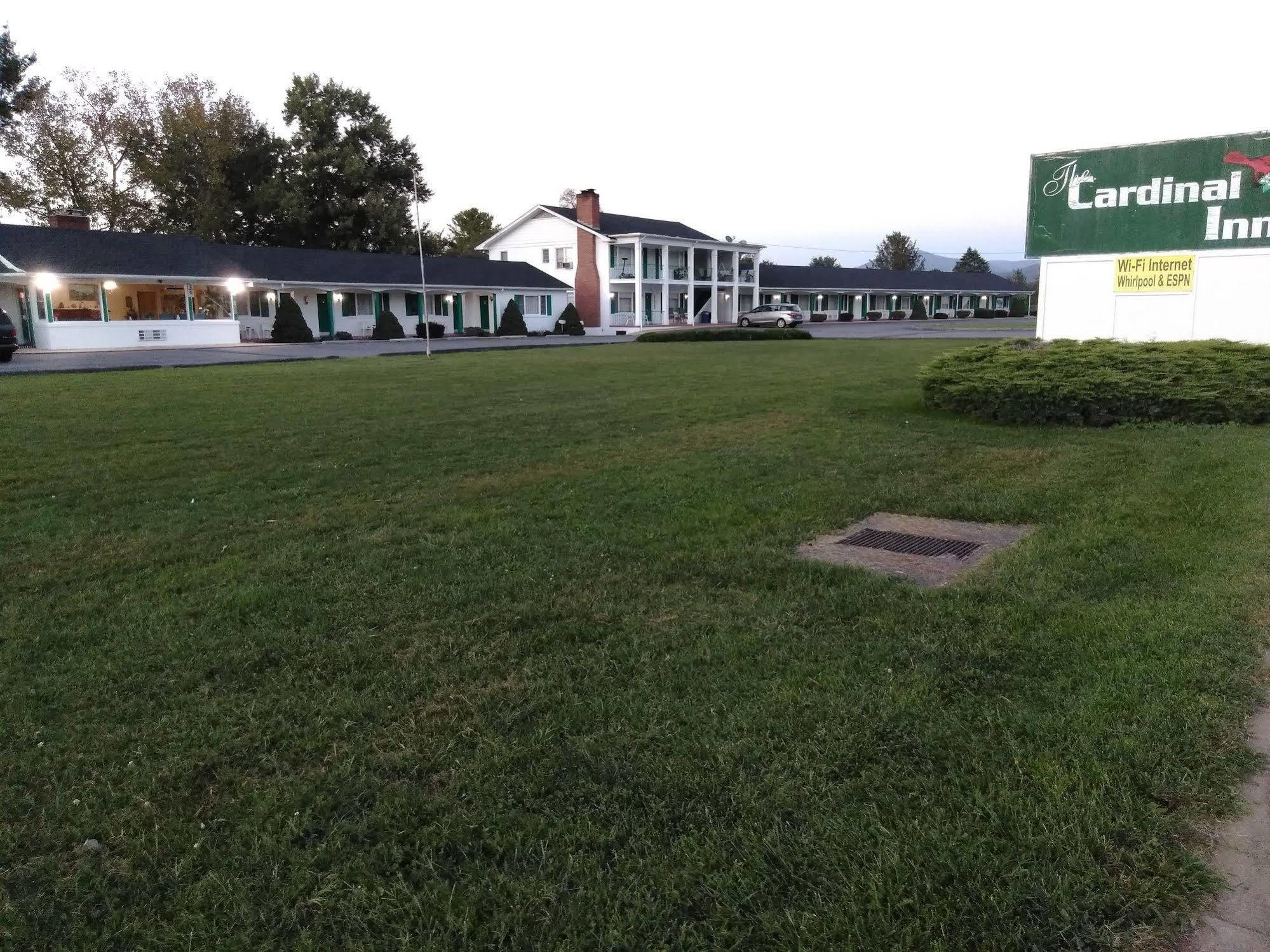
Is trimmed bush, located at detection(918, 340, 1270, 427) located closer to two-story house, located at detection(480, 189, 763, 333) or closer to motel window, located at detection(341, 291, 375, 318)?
motel window, located at detection(341, 291, 375, 318)

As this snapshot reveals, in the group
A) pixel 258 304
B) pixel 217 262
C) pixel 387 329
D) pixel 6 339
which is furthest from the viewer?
pixel 387 329

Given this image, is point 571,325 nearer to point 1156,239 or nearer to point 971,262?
point 1156,239

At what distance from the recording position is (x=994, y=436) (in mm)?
10625

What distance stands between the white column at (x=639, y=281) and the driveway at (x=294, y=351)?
7.37 m

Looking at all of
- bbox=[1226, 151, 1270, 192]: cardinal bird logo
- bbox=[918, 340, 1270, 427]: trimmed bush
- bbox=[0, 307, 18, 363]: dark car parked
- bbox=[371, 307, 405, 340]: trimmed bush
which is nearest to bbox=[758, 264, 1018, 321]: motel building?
bbox=[371, 307, 405, 340]: trimmed bush

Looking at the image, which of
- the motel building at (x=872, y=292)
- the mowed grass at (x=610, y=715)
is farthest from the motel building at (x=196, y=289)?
the mowed grass at (x=610, y=715)

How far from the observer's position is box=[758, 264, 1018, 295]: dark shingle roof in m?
72.8

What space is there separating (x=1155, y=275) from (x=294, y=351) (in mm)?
26870

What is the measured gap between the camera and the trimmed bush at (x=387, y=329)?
42.6 metres

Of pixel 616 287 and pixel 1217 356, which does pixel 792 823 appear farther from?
pixel 616 287

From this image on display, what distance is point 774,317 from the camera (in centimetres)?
5634

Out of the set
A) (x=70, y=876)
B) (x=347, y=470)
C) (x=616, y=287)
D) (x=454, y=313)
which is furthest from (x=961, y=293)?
(x=70, y=876)

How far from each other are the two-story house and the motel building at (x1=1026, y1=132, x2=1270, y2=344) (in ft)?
133

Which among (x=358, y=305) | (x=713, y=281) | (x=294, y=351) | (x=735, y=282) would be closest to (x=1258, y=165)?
(x=294, y=351)
